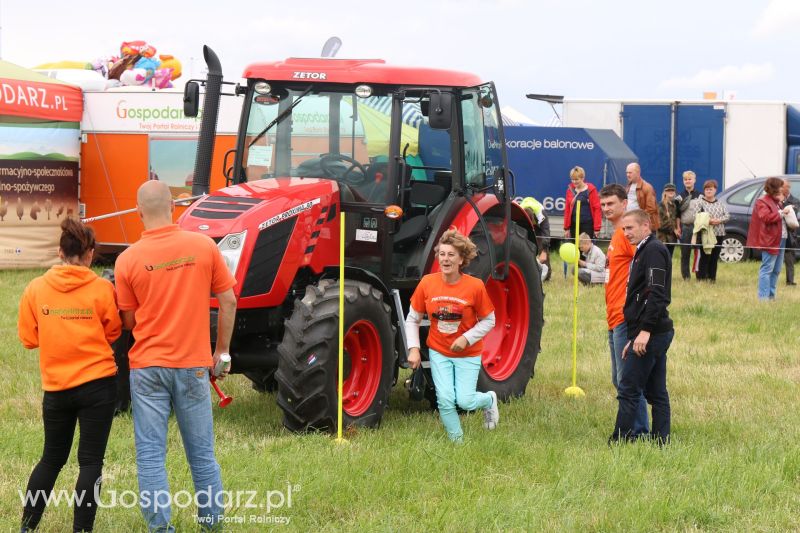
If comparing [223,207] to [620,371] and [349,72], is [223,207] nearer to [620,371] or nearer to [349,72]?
[349,72]

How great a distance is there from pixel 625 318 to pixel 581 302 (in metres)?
7.44

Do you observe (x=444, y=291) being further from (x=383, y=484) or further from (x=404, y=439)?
(x=383, y=484)

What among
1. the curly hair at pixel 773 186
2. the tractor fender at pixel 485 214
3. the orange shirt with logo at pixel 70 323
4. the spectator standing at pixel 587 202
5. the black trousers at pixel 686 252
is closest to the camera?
→ the orange shirt with logo at pixel 70 323

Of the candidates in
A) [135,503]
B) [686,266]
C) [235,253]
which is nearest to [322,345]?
[235,253]

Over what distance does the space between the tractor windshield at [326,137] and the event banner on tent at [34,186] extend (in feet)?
33.7

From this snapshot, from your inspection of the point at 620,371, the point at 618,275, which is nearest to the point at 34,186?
the point at 618,275

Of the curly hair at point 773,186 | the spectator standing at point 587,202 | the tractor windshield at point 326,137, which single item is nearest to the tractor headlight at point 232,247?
the tractor windshield at point 326,137

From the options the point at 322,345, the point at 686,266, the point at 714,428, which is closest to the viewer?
the point at 322,345

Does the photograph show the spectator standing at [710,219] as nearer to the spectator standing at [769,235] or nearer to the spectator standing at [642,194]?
the spectator standing at [769,235]

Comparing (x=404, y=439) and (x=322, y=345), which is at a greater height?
(x=322, y=345)

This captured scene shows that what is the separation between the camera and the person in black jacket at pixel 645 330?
6.66 meters

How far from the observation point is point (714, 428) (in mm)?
7457

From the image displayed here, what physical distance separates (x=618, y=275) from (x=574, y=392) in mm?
1911

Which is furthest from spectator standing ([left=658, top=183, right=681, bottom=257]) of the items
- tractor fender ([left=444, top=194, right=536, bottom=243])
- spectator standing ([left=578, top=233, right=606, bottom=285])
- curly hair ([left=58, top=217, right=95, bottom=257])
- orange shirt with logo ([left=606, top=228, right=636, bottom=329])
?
curly hair ([left=58, top=217, right=95, bottom=257])
